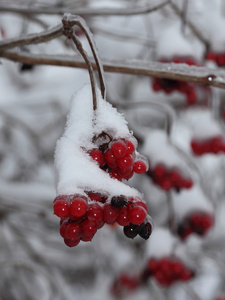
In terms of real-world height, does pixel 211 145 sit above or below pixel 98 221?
above

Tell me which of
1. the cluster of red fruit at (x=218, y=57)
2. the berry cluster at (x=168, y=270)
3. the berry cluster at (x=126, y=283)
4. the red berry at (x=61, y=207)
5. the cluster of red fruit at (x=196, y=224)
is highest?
the berry cluster at (x=126, y=283)

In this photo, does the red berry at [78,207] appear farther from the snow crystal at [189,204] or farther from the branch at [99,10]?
the snow crystal at [189,204]

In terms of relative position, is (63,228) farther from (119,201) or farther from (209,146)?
(209,146)

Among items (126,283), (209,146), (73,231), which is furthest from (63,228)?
(126,283)

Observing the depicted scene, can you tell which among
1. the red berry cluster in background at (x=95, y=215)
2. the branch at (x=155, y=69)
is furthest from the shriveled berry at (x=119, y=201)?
the branch at (x=155, y=69)

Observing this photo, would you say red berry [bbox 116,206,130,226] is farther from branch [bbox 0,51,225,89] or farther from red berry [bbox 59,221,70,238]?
branch [bbox 0,51,225,89]

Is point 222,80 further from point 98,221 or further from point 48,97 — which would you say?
point 48,97

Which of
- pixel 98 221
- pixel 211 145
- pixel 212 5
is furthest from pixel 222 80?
pixel 212 5

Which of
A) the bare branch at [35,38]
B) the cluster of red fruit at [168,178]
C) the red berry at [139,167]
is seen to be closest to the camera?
the red berry at [139,167]
